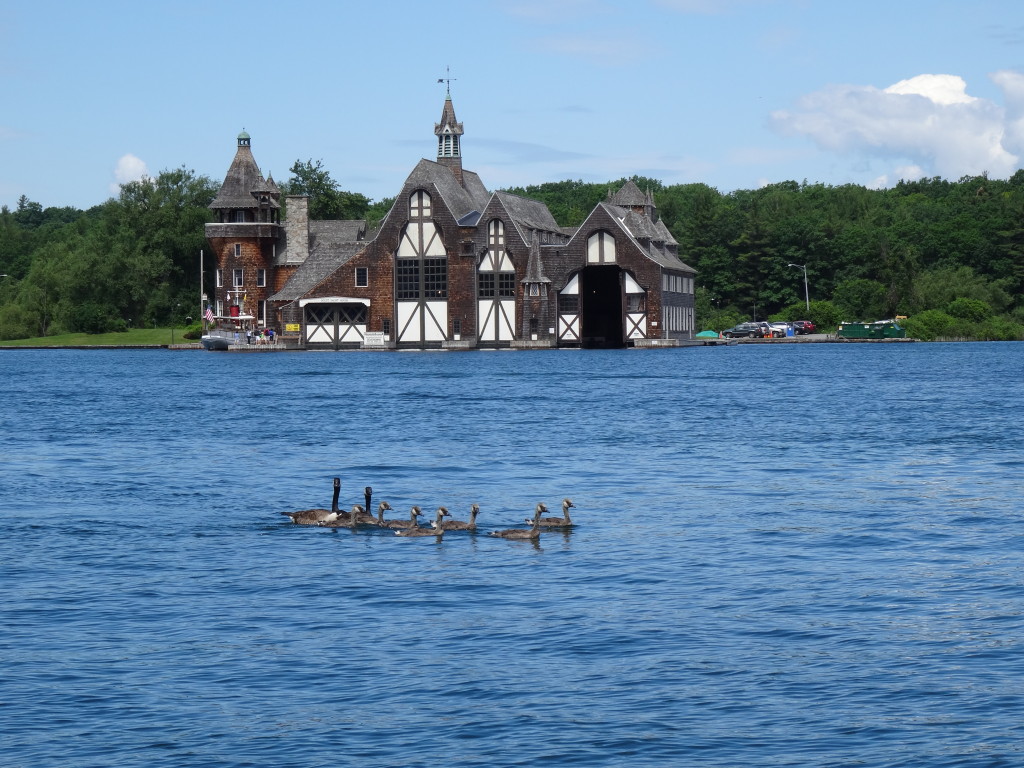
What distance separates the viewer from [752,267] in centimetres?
16588

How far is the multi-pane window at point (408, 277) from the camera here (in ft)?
436

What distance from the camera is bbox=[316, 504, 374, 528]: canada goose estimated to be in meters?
30.5

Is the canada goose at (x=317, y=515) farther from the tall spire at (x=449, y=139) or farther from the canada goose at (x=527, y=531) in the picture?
the tall spire at (x=449, y=139)

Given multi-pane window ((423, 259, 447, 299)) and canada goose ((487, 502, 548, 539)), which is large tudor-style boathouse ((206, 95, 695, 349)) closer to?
multi-pane window ((423, 259, 447, 299))

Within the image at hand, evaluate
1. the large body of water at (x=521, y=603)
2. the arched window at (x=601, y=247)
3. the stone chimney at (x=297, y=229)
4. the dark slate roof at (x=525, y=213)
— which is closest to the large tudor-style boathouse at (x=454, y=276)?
the arched window at (x=601, y=247)

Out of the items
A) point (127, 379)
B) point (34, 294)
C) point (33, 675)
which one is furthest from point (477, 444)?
point (34, 294)

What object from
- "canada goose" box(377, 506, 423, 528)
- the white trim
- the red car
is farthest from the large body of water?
the red car

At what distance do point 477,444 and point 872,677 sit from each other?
3076 cm

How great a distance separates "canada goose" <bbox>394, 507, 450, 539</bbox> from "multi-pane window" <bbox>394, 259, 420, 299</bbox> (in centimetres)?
10427

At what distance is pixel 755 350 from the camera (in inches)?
5512

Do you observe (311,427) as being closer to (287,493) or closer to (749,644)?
(287,493)

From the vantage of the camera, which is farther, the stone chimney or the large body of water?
the stone chimney

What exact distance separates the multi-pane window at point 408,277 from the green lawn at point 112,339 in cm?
3602

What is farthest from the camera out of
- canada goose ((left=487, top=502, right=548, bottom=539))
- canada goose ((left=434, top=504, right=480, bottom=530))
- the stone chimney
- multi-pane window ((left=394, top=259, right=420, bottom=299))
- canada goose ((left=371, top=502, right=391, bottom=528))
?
the stone chimney
